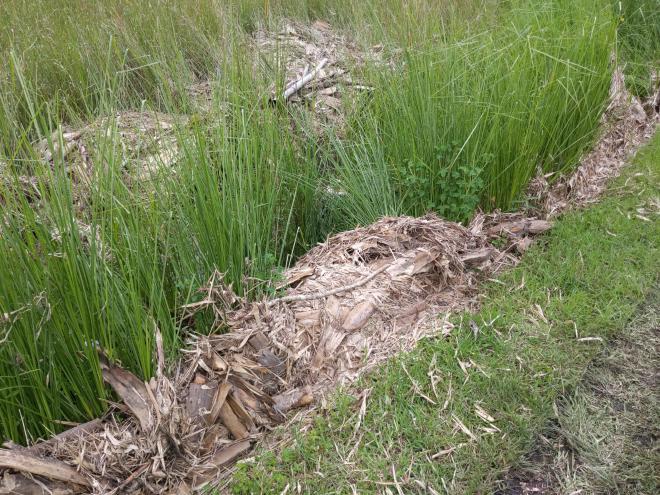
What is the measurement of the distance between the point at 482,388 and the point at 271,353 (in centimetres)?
95

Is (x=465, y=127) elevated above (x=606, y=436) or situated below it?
above

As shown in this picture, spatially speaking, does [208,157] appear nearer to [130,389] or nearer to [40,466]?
[130,389]

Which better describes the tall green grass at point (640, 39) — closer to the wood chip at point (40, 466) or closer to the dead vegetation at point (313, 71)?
the dead vegetation at point (313, 71)

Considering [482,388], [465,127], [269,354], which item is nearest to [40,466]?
[269,354]

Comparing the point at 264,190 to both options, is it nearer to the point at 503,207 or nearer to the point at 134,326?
the point at 134,326

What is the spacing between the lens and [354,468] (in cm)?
243

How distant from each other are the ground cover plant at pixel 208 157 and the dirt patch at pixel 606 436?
3.95 feet

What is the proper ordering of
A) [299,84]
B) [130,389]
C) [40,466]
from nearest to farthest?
[40,466], [130,389], [299,84]

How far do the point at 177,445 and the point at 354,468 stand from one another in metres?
0.68

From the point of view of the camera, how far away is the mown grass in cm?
242

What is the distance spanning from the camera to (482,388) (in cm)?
278

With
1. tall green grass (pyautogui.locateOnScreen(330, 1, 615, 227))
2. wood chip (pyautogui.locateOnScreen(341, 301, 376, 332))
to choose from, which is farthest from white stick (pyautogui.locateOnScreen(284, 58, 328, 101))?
wood chip (pyautogui.locateOnScreen(341, 301, 376, 332))

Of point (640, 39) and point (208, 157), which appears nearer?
point (208, 157)

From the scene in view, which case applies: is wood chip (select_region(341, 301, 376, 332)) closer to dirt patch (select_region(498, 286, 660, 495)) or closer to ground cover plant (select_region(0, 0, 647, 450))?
ground cover plant (select_region(0, 0, 647, 450))
